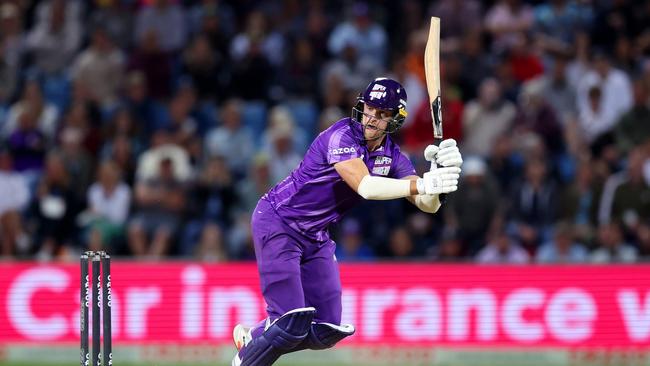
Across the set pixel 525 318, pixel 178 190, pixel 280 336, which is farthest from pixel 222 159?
pixel 280 336

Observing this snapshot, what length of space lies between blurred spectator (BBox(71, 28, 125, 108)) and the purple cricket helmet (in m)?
7.52

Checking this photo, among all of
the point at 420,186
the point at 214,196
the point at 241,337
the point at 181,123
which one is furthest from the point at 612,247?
the point at 420,186

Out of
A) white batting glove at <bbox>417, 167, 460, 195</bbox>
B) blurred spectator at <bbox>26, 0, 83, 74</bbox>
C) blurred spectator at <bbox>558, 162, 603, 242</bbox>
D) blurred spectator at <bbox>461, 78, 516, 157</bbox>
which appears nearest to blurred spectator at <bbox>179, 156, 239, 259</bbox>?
blurred spectator at <bbox>461, 78, 516, 157</bbox>

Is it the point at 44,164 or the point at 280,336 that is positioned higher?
the point at 44,164

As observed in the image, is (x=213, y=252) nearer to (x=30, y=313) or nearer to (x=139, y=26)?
(x=30, y=313)

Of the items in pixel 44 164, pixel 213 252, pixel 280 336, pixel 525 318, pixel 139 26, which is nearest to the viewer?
pixel 280 336

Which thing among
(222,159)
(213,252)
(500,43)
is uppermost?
(500,43)

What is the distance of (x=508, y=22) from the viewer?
14.8 metres

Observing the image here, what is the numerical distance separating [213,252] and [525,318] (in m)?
3.23

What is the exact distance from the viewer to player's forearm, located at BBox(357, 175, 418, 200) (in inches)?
294

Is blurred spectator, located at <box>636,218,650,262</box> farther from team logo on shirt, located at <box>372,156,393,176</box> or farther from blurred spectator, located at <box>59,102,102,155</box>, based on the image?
blurred spectator, located at <box>59,102,102,155</box>

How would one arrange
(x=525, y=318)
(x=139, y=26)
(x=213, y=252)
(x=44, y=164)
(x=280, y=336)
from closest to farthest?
1. (x=280, y=336)
2. (x=525, y=318)
3. (x=213, y=252)
4. (x=44, y=164)
5. (x=139, y=26)

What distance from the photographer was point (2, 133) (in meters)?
14.5

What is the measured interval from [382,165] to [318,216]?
1.67ft
